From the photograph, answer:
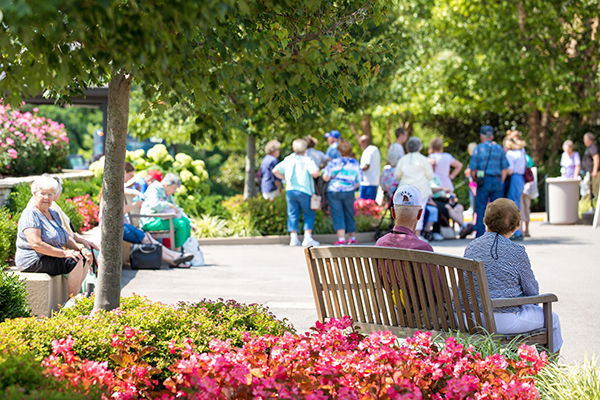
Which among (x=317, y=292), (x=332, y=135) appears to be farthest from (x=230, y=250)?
(x=317, y=292)

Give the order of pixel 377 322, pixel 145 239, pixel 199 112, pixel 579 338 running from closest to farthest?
pixel 199 112
pixel 377 322
pixel 579 338
pixel 145 239

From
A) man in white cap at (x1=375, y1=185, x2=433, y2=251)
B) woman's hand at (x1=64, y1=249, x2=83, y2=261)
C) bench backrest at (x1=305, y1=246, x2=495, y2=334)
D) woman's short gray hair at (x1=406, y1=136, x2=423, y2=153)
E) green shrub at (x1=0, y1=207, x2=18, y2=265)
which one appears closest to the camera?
bench backrest at (x1=305, y1=246, x2=495, y2=334)

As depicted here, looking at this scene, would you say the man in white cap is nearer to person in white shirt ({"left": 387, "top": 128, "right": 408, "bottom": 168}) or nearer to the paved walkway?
the paved walkway

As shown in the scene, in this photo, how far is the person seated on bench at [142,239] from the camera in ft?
40.4

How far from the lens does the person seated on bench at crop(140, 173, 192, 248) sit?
1302cm

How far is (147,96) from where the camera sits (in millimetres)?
5039

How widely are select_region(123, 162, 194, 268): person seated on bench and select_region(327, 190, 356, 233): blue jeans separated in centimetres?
332

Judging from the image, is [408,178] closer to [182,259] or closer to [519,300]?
Result: [182,259]

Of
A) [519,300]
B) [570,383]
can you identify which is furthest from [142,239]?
[570,383]

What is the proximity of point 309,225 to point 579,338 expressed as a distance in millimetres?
8225

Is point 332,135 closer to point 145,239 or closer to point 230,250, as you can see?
point 230,250

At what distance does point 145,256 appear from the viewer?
12.3 metres

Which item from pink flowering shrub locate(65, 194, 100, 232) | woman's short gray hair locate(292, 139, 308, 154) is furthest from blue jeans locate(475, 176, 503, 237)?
pink flowering shrub locate(65, 194, 100, 232)

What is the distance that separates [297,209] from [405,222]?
29.2 ft
